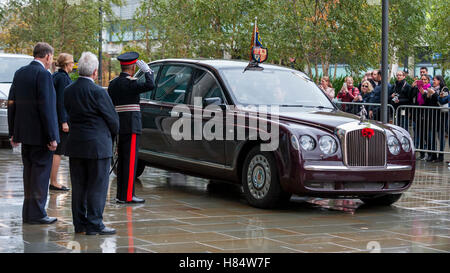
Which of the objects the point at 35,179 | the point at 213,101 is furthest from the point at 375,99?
the point at 35,179

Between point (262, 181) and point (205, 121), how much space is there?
4.50 feet

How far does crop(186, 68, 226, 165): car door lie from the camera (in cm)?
1068

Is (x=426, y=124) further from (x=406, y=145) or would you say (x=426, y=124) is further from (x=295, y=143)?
(x=295, y=143)

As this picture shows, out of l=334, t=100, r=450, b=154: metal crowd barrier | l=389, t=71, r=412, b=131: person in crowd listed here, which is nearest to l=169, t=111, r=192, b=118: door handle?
l=334, t=100, r=450, b=154: metal crowd barrier

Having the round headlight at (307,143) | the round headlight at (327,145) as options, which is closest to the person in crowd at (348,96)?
the round headlight at (327,145)

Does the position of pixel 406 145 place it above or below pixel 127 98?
below

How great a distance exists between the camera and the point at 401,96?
18.3m

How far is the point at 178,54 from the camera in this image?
2723 centimetres

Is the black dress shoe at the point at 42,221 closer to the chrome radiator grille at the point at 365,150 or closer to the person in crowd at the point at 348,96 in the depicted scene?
the chrome radiator grille at the point at 365,150

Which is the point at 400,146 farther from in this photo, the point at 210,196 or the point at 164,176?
the point at 164,176

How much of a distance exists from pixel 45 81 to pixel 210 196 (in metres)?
3.39

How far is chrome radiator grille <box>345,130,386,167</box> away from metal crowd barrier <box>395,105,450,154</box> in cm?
728

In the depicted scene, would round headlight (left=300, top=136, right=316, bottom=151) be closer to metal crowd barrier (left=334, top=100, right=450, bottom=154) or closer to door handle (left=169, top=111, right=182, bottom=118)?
door handle (left=169, top=111, right=182, bottom=118)
